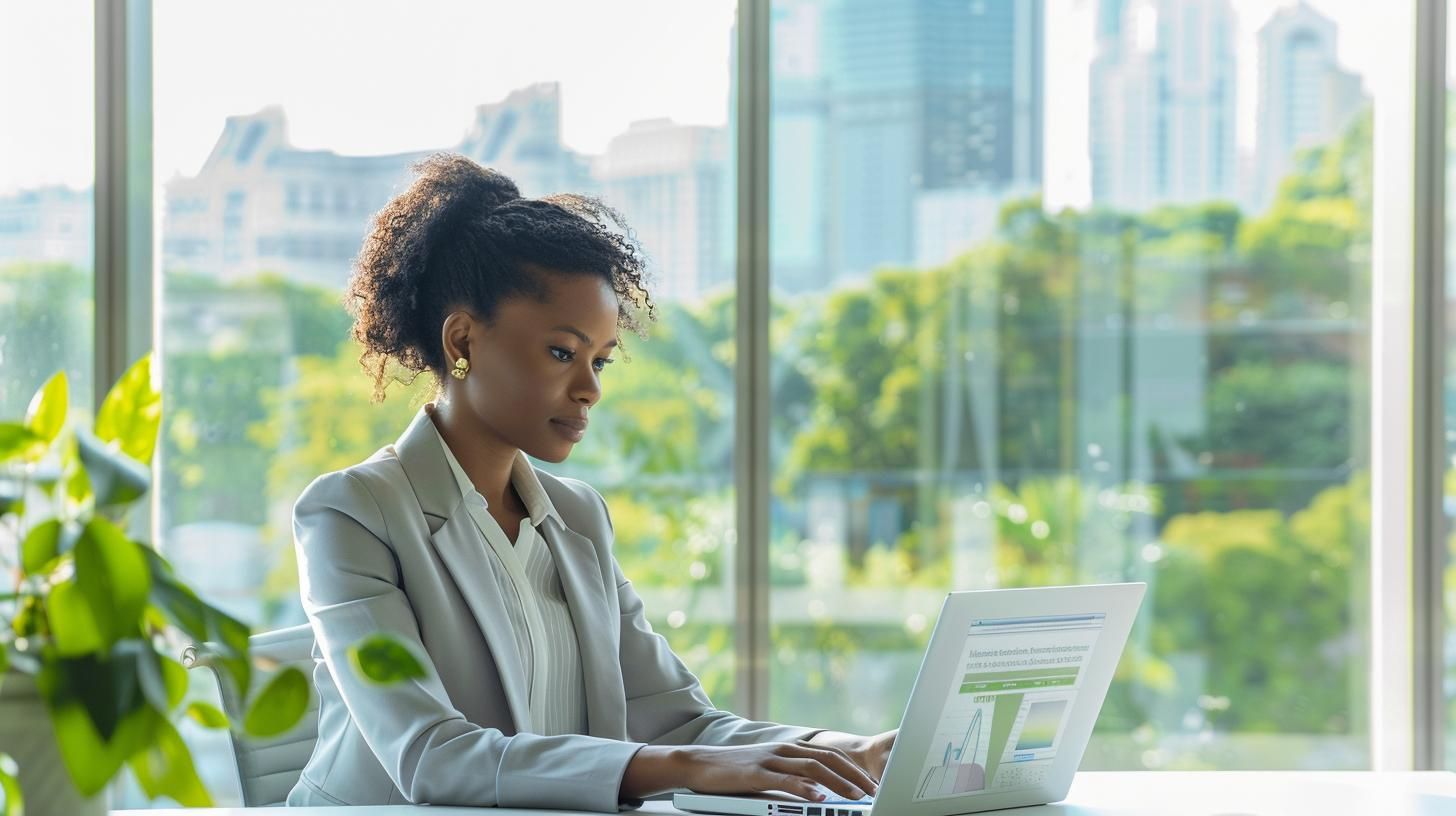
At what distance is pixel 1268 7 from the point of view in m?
3.12

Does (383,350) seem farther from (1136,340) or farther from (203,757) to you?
(1136,340)

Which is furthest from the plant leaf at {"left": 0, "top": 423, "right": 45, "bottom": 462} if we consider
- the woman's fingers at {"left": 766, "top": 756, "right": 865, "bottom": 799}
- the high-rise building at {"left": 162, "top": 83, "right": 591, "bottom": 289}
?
the high-rise building at {"left": 162, "top": 83, "right": 591, "bottom": 289}

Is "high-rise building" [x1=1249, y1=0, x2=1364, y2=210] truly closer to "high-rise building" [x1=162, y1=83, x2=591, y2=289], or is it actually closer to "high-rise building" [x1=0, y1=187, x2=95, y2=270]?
"high-rise building" [x1=162, y1=83, x2=591, y2=289]

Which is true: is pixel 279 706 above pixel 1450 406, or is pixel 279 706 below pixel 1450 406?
below

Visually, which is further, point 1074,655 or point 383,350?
point 383,350

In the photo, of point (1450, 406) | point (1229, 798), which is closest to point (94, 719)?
point (1229, 798)

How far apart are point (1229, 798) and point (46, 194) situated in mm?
2583

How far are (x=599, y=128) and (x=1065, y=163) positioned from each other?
1037 millimetres

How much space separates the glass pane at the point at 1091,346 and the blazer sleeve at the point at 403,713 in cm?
145

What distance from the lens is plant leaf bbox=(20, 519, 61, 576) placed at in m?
0.90

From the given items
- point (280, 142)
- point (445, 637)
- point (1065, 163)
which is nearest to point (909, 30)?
point (1065, 163)

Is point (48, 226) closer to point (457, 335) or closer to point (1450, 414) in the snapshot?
point (457, 335)

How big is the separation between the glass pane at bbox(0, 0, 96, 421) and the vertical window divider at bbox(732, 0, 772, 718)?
139 cm

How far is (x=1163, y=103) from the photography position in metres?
3.10
